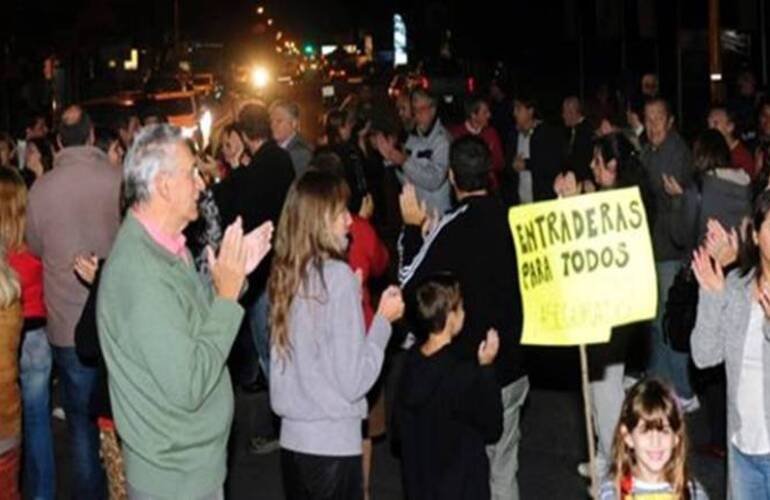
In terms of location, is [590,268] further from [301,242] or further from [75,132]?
[75,132]

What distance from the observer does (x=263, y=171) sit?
1034cm

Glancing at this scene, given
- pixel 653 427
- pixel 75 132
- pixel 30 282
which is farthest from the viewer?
pixel 75 132

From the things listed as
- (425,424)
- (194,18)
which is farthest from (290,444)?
(194,18)

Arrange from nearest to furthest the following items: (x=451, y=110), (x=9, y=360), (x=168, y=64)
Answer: (x=9, y=360) < (x=451, y=110) < (x=168, y=64)

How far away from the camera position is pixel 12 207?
8438 millimetres

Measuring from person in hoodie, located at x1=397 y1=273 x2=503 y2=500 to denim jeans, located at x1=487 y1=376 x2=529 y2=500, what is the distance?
0.76 meters

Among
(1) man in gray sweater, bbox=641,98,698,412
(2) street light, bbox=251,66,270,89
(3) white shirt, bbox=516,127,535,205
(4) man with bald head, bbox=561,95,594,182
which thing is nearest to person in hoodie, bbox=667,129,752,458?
(1) man in gray sweater, bbox=641,98,698,412

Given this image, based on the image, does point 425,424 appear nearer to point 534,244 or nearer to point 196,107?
point 534,244

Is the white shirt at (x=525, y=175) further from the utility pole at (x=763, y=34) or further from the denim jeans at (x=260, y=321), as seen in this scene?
the utility pole at (x=763, y=34)

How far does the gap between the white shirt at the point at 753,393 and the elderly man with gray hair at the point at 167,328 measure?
78.1 inches

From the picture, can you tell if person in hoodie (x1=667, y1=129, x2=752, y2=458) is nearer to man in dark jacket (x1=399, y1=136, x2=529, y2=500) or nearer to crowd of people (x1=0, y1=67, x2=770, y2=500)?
crowd of people (x1=0, y1=67, x2=770, y2=500)

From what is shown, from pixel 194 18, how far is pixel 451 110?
59831 millimetres

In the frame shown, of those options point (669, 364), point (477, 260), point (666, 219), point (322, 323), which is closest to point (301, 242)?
point (322, 323)

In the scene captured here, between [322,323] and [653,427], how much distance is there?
1648mm
